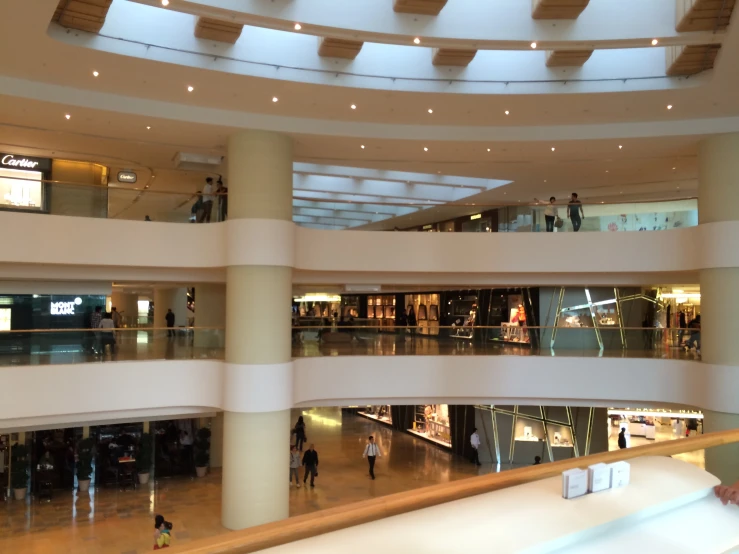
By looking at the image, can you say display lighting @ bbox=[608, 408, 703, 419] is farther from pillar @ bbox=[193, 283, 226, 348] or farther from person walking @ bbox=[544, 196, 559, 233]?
pillar @ bbox=[193, 283, 226, 348]

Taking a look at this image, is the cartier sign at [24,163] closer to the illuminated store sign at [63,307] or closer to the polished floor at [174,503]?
the illuminated store sign at [63,307]

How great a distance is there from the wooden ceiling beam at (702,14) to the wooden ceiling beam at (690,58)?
3.34ft

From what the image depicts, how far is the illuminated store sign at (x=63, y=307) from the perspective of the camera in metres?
16.1

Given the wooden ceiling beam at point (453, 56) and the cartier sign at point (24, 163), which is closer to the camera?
the wooden ceiling beam at point (453, 56)

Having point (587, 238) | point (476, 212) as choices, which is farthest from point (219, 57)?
point (587, 238)

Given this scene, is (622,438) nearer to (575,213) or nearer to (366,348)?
(575,213)

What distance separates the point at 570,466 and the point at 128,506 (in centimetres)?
1423

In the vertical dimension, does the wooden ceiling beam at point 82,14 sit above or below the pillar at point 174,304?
above

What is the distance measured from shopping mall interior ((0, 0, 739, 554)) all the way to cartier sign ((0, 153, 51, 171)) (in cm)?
6

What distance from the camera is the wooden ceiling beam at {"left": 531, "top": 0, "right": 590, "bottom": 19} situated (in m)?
9.21

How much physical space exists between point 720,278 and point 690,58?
15.9 feet

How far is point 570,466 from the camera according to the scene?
2.54 m

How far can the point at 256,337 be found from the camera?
1278 cm

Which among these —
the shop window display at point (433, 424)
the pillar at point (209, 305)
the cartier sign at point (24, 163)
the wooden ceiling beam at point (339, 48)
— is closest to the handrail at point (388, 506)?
the wooden ceiling beam at point (339, 48)
